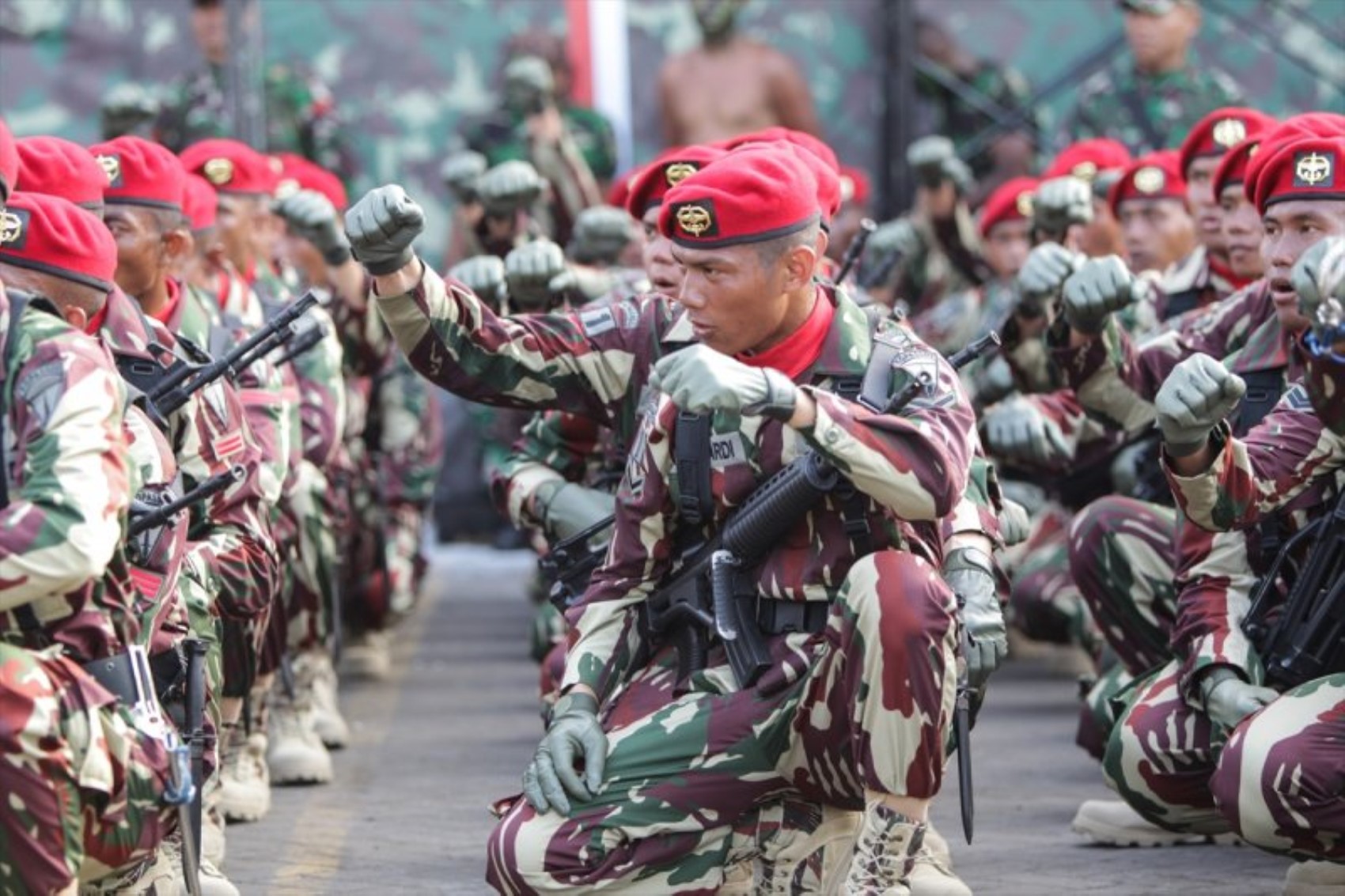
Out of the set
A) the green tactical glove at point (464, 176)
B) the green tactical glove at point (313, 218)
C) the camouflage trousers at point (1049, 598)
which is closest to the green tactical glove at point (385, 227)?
the green tactical glove at point (313, 218)

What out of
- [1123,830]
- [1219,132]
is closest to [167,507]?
[1123,830]

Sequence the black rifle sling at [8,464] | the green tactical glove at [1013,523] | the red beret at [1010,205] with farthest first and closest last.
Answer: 1. the red beret at [1010,205]
2. the green tactical glove at [1013,523]
3. the black rifle sling at [8,464]

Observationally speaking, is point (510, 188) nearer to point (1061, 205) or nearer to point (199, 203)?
point (199, 203)

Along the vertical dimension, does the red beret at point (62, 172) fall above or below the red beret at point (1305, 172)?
below

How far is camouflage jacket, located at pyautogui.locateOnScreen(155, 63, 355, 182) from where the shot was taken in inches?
557

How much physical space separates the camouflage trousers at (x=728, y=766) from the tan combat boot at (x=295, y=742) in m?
2.98

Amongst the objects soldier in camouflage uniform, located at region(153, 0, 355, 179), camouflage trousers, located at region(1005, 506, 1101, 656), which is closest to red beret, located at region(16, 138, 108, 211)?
camouflage trousers, located at region(1005, 506, 1101, 656)

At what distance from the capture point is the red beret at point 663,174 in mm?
8016

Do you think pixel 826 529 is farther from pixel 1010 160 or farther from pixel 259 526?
pixel 1010 160

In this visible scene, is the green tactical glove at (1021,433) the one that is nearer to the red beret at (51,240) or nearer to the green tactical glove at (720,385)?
the green tactical glove at (720,385)

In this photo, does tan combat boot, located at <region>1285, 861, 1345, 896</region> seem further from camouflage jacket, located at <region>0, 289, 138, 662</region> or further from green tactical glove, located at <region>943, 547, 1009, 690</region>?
camouflage jacket, located at <region>0, 289, 138, 662</region>

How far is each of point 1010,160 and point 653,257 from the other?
8.11m

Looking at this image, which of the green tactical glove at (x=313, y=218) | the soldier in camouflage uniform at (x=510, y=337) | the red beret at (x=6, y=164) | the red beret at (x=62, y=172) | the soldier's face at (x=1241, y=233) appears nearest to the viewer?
the red beret at (x=6, y=164)

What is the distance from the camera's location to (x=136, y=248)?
315 inches
